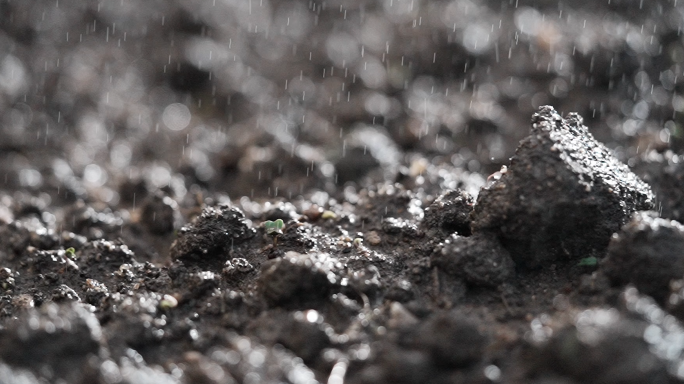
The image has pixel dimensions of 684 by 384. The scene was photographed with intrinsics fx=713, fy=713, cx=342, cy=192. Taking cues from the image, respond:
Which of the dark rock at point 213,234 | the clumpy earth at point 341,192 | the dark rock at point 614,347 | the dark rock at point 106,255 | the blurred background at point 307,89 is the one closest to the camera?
the dark rock at point 614,347

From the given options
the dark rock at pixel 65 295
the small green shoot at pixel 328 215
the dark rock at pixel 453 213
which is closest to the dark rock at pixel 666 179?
the dark rock at pixel 453 213

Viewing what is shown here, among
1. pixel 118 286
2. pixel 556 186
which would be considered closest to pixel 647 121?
pixel 556 186

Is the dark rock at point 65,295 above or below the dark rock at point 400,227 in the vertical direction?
below

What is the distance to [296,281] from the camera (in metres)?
2.39

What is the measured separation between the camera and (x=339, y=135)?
14.7ft

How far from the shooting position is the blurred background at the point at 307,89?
4.09m

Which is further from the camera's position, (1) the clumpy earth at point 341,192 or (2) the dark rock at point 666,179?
(2) the dark rock at point 666,179

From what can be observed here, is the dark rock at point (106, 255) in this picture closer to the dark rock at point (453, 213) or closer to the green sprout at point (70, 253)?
the green sprout at point (70, 253)

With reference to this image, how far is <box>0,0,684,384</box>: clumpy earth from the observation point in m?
2.12

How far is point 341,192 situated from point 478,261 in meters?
1.45

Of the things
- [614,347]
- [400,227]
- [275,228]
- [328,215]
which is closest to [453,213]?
[400,227]

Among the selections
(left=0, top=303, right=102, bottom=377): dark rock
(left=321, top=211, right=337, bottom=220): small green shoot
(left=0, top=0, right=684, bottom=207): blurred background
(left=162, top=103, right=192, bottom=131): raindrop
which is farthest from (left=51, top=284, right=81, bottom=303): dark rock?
(left=162, top=103, right=192, bottom=131): raindrop

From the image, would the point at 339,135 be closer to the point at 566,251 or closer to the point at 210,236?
the point at 210,236

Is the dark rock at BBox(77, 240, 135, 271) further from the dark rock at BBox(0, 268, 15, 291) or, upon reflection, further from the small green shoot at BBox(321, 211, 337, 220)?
the small green shoot at BBox(321, 211, 337, 220)
